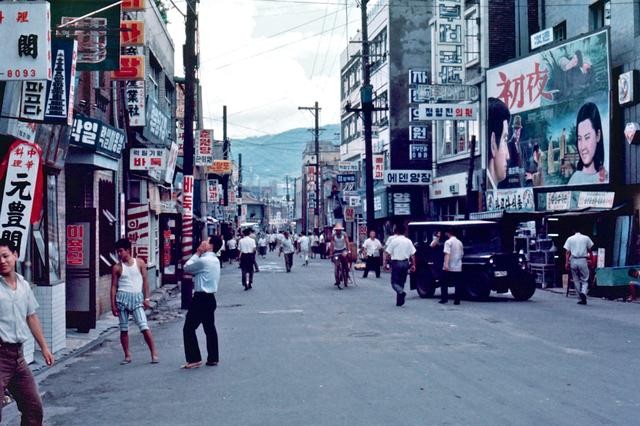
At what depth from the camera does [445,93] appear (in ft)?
119

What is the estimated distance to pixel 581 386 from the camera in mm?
9984

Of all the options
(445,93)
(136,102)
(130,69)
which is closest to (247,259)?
(136,102)

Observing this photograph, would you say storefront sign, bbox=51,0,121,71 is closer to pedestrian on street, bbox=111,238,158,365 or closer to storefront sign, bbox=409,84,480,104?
pedestrian on street, bbox=111,238,158,365

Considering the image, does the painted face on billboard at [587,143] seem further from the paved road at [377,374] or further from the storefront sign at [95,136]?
the storefront sign at [95,136]

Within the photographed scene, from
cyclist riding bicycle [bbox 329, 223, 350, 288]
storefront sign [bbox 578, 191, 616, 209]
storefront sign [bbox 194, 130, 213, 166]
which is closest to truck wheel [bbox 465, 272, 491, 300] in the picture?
storefront sign [bbox 578, 191, 616, 209]

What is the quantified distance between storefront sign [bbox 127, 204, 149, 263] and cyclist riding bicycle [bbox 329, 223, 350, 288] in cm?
590

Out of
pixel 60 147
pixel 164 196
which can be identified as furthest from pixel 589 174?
pixel 60 147

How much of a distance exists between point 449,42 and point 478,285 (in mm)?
18821

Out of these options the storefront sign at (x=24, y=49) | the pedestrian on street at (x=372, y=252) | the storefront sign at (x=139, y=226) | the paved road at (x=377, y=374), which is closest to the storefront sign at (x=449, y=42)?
the pedestrian on street at (x=372, y=252)

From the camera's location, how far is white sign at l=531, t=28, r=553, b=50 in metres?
32.3

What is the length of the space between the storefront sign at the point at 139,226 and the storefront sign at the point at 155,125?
201cm

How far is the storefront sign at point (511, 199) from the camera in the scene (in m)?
32.1

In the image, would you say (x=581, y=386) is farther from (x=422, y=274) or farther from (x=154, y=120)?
(x=154, y=120)

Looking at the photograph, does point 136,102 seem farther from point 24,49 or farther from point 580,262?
point 24,49
